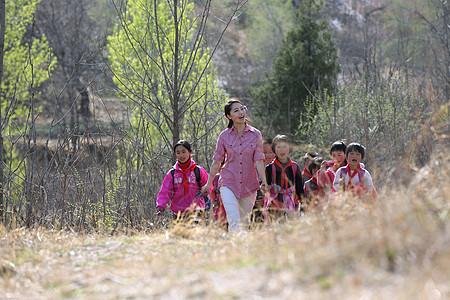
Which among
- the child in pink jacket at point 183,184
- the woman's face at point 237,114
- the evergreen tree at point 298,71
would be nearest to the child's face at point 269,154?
the child in pink jacket at point 183,184

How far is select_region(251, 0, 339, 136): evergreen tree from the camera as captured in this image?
1655 centimetres

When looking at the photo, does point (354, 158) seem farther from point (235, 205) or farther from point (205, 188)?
point (205, 188)

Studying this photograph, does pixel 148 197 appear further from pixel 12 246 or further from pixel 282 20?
pixel 282 20

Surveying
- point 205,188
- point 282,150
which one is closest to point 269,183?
point 282,150

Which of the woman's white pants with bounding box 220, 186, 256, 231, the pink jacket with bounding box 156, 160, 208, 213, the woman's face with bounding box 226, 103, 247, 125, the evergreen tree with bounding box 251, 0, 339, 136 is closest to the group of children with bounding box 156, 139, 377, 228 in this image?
the pink jacket with bounding box 156, 160, 208, 213

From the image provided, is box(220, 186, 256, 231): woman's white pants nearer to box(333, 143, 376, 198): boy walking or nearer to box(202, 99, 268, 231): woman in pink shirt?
box(202, 99, 268, 231): woman in pink shirt

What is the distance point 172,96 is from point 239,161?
2.08 metres

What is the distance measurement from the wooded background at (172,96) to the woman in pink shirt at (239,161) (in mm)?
511

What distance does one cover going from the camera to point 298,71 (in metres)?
16.7

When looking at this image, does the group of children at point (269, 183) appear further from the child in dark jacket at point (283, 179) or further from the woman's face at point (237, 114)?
the woman's face at point (237, 114)

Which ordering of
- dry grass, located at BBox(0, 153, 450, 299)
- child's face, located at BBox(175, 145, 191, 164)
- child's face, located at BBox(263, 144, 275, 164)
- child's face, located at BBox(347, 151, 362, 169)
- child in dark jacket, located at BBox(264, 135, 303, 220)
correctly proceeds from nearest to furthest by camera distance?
1. dry grass, located at BBox(0, 153, 450, 299)
2. child's face, located at BBox(347, 151, 362, 169)
3. child's face, located at BBox(175, 145, 191, 164)
4. child in dark jacket, located at BBox(264, 135, 303, 220)
5. child's face, located at BBox(263, 144, 275, 164)

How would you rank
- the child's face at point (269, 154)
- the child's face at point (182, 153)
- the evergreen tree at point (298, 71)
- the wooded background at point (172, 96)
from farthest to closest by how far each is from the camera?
the evergreen tree at point (298, 71) < the child's face at point (269, 154) < the wooded background at point (172, 96) < the child's face at point (182, 153)

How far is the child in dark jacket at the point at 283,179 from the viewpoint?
6.45m

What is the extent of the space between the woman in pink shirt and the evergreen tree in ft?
33.9
